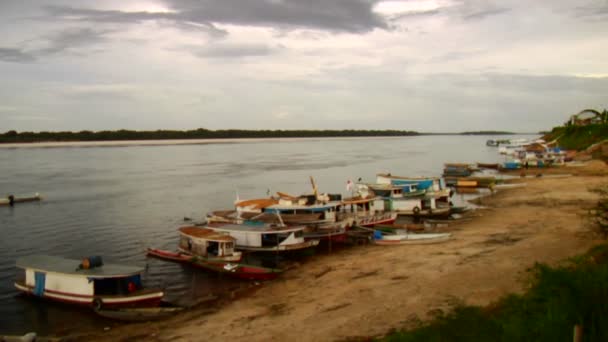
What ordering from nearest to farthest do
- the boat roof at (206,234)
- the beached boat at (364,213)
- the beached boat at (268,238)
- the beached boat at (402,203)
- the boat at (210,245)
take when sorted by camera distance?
the boat at (210,245), the boat roof at (206,234), the beached boat at (268,238), the beached boat at (364,213), the beached boat at (402,203)

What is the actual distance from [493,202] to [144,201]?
38.5 metres

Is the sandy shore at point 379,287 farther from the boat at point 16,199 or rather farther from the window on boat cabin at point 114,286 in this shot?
the boat at point 16,199

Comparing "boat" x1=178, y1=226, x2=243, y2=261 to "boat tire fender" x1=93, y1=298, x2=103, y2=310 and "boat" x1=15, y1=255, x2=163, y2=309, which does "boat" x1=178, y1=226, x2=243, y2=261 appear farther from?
"boat tire fender" x1=93, y1=298, x2=103, y2=310

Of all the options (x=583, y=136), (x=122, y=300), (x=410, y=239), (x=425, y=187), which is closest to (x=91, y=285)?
(x=122, y=300)

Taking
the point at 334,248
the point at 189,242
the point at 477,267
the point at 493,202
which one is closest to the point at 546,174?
the point at 493,202

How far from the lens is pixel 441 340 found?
9.61 meters

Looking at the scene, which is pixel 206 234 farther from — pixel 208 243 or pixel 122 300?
pixel 122 300

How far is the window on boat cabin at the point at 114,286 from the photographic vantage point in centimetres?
2161

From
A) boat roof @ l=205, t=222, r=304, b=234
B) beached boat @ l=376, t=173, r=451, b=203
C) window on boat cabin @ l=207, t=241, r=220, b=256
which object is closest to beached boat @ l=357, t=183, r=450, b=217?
beached boat @ l=376, t=173, r=451, b=203

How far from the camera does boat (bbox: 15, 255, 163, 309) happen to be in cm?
2106

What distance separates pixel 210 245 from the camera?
27828 millimetres

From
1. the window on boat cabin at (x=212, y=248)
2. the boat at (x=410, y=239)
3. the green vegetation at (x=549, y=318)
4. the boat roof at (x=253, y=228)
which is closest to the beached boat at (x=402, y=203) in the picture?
the boat at (x=410, y=239)

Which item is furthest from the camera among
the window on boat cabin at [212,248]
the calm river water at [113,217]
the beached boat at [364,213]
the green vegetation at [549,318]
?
the beached boat at [364,213]

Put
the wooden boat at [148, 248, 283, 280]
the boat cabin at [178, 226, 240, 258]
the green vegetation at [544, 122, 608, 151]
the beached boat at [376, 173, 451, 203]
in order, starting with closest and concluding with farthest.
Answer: the wooden boat at [148, 248, 283, 280] → the boat cabin at [178, 226, 240, 258] → the beached boat at [376, 173, 451, 203] → the green vegetation at [544, 122, 608, 151]
